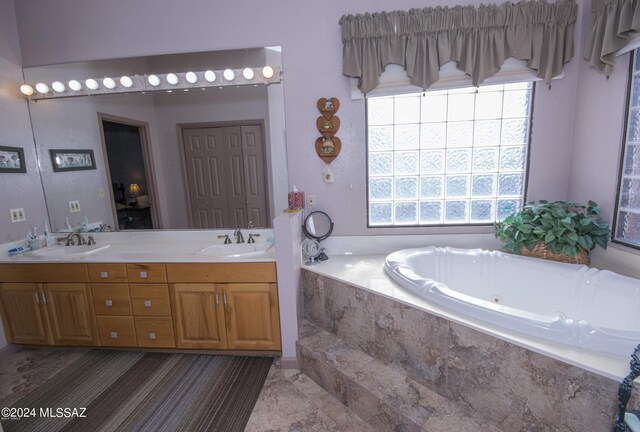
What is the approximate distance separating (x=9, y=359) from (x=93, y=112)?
204 cm

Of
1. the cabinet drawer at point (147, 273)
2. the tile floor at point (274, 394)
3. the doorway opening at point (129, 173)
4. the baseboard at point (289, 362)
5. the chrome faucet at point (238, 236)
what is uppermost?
the doorway opening at point (129, 173)

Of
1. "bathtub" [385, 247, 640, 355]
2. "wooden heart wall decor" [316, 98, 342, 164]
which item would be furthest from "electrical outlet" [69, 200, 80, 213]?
"bathtub" [385, 247, 640, 355]

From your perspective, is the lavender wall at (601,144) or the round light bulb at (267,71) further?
the round light bulb at (267,71)

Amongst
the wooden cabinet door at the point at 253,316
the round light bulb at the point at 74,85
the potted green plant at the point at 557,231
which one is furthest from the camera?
the round light bulb at the point at 74,85

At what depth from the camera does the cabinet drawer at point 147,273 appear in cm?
210

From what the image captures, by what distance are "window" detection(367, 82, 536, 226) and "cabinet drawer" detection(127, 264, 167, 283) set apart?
5.44 feet

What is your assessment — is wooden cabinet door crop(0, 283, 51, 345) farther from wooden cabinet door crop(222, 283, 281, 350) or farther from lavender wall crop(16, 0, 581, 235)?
lavender wall crop(16, 0, 581, 235)

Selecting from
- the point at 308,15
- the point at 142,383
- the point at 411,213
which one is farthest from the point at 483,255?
the point at 142,383

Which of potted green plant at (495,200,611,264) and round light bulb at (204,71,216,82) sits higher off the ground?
round light bulb at (204,71,216,82)

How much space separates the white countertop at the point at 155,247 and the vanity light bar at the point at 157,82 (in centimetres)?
116

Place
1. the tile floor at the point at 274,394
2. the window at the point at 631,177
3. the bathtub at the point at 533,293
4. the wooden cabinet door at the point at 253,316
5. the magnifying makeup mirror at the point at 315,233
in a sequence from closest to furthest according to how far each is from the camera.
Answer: the bathtub at the point at 533,293 → the tile floor at the point at 274,394 → the window at the point at 631,177 → the wooden cabinet door at the point at 253,316 → the magnifying makeup mirror at the point at 315,233

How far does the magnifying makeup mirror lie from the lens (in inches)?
89.5

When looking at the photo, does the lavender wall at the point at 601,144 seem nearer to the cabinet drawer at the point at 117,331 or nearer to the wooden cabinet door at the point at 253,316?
the wooden cabinet door at the point at 253,316

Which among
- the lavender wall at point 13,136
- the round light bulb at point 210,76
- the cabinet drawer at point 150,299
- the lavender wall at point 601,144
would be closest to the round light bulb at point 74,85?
the lavender wall at point 13,136
